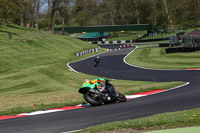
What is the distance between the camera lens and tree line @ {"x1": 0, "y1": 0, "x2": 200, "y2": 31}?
97375mm

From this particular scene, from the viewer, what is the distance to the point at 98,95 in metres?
15.3

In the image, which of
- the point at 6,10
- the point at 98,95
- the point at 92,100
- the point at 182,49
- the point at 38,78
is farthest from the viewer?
the point at 6,10

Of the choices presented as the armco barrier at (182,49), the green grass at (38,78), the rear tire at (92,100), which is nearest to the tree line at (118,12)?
the green grass at (38,78)

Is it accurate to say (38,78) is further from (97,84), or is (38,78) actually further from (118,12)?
(118,12)

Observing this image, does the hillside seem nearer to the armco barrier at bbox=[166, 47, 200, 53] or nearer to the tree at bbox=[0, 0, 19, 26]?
the tree at bbox=[0, 0, 19, 26]

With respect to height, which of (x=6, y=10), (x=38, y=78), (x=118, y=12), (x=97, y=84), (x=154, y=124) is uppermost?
(x=118, y=12)

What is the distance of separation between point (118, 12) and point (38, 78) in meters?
103

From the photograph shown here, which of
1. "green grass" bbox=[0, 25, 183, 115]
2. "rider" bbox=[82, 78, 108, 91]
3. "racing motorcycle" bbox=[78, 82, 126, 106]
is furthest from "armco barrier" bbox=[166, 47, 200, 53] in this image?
"rider" bbox=[82, 78, 108, 91]

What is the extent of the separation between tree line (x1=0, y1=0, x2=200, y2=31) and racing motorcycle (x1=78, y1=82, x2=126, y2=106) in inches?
3124

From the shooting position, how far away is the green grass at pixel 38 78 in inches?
716

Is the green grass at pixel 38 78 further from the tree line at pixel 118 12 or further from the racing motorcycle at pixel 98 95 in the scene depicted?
the tree line at pixel 118 12

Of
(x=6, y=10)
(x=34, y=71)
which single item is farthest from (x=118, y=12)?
(x=34, y=71)

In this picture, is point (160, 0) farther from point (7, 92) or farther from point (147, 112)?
point (147, 112)

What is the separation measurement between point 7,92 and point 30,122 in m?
12.7
